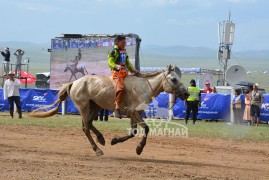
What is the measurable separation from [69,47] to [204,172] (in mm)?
22865

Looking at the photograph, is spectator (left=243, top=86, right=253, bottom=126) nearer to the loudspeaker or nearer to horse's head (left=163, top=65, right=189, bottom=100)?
horse's head (left=163, top=65, right=189, bottom=100)

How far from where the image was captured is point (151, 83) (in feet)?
41.2

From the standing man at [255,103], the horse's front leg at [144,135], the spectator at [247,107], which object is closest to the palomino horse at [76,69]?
the spectator at [247,107]

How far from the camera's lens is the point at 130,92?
12.5 meters

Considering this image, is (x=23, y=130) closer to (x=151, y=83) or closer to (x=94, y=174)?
(x=151, y=83)

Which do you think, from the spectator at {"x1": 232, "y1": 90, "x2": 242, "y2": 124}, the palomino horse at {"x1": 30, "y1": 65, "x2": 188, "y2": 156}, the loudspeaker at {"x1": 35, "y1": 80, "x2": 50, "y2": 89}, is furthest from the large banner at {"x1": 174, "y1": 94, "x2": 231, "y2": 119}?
the loudspeaker at {"x1": 35, "y1": 80, "x2": 50, "y2": 89}

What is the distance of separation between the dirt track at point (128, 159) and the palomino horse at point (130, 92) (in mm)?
740

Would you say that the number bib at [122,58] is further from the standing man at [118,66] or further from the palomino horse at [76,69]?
the palomino horse at [76,69]

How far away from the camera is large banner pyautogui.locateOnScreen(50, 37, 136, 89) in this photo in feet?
103

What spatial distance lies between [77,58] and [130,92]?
19926 millimetres

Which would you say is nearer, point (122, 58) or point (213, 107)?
point (122, 58)

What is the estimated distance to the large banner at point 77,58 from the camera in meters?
31.3

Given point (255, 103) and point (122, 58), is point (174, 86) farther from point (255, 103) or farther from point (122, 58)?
point (255, 103)

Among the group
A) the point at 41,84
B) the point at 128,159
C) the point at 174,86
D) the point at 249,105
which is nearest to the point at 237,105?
the point at 249,105
